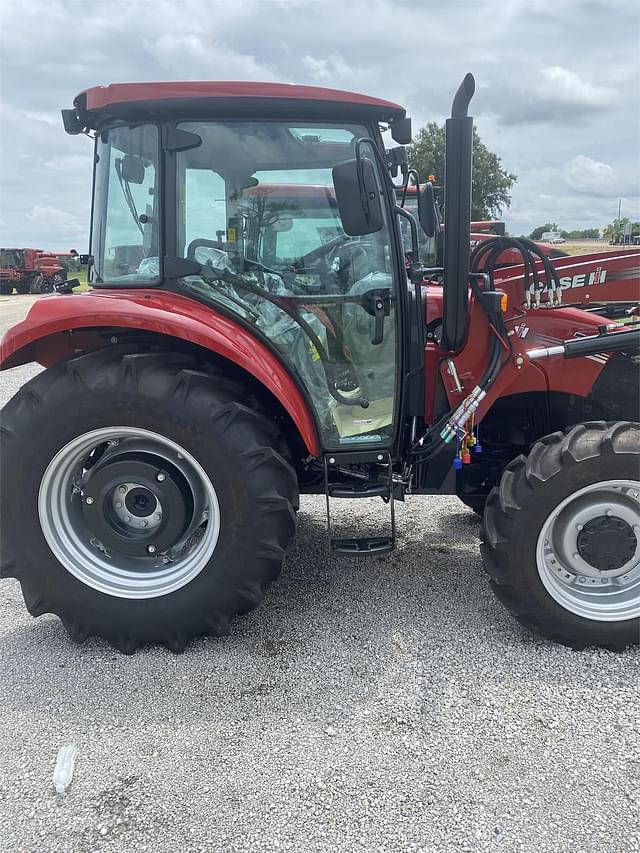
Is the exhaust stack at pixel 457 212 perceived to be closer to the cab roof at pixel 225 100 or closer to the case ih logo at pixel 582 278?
the cab roof at pixel 225 100

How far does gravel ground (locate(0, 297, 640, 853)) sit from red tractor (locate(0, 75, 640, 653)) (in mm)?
215

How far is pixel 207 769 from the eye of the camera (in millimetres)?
1927

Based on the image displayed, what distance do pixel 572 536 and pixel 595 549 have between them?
0.10m

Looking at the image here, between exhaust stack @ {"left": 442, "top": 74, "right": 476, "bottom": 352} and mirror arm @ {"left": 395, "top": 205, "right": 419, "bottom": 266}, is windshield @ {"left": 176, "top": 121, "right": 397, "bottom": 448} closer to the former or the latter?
mirror arm @ {"left": 395, "top": 205, "right": 419, "bottom": 266}

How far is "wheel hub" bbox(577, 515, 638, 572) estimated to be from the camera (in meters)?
2.44

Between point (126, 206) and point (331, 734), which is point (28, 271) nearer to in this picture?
point (126, 206)

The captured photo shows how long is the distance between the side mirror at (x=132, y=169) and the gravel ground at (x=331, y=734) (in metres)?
1.97

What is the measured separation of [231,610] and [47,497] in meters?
0.90

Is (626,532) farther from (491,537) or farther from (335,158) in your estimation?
(335,158)

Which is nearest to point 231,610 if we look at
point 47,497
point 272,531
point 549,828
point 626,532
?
point 272,531

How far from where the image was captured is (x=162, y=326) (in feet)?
7.43

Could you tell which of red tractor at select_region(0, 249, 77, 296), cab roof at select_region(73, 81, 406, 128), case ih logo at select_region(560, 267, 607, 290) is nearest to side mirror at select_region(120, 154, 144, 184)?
cab roof at select_region(73, 81, 406, 128)

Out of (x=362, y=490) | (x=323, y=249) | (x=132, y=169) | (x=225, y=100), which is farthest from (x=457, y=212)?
(x=132, y=169)

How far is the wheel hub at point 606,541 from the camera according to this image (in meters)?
2.44
